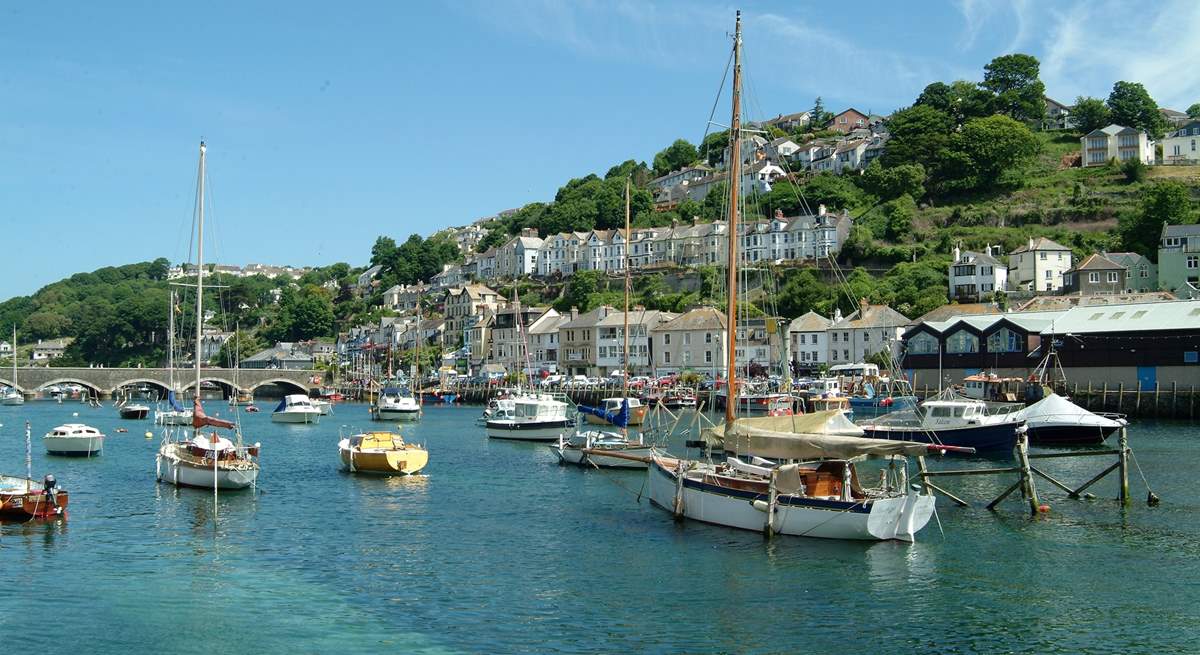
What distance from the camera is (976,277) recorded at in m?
117

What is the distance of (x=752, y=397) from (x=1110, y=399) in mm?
26525

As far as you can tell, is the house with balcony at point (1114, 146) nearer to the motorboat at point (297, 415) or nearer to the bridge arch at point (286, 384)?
the motorboat at point (297, 415)

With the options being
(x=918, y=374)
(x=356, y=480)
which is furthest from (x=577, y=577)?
(x=918, y=374)

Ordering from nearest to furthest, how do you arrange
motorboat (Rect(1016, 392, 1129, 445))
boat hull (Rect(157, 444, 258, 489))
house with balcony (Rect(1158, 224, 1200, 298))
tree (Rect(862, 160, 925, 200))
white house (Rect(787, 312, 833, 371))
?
1. boat hull (Rect(157, 444, 258, 489))
2. motorboat (Rect(1016, 392, 1129, 445))
3. house with balcony (Rect(1158, 224, 1200, 298))
4. white house (Rect(787, 312, 833, 371))
5. tree (Rect(862, 160, 925, 200))

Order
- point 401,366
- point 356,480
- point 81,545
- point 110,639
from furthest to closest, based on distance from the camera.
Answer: point 401,366
point 356,480
point 81,545
point 110,639

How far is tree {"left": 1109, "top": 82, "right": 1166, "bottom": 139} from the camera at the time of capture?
550ft

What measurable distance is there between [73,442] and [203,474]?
24.0 meters

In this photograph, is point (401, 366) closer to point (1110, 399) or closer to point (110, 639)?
point (1110, 399)

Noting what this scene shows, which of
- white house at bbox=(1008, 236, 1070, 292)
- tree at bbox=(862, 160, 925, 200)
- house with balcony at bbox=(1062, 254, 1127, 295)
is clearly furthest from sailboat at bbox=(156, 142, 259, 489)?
tree at bbox=(862, 160, 925, 200)

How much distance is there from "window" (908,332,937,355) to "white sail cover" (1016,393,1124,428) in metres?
35.6

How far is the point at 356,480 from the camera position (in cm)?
4856

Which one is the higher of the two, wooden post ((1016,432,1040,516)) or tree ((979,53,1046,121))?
tree ((979,53,1046,121))

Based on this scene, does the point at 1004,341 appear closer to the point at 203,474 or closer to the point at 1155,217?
the point at 1155,217

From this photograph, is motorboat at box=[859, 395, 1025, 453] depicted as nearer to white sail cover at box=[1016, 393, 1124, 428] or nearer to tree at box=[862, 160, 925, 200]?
white sail cover at box=[1016, 393, 1124, 428]
